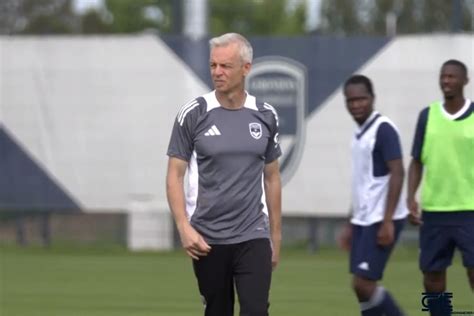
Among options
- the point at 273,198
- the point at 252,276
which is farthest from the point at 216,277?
the point at 273,198

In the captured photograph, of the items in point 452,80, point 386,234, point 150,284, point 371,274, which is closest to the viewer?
point 386,234

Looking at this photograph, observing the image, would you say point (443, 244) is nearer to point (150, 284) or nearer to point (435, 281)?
point (435, 281)

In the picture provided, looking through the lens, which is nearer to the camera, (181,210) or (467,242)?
(181,210)

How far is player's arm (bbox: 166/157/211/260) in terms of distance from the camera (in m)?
8.30

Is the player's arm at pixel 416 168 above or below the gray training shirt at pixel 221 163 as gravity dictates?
below

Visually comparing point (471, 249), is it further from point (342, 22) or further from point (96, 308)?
point (342, 22)

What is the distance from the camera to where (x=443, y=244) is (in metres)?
11.4

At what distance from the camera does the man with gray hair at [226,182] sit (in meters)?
8.39

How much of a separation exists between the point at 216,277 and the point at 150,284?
7.87 meters

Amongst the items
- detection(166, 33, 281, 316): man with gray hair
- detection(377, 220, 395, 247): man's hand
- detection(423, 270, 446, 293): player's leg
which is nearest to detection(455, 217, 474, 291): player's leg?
detection(423, 270, 446, 293): player's leg

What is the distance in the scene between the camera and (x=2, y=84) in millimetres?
21469

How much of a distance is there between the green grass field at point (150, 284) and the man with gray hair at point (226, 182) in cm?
478

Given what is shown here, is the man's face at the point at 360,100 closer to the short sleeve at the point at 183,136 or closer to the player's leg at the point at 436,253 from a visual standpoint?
the player's leg at the point at 436,253

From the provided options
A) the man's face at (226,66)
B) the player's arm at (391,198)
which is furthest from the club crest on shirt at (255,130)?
the player's arm at (391,198)
